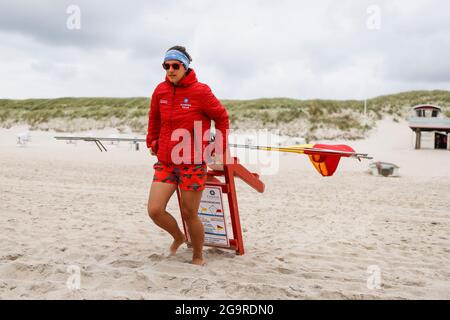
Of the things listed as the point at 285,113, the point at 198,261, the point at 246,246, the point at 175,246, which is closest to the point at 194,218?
the point at 198,261

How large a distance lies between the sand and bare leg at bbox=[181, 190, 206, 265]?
0.17m

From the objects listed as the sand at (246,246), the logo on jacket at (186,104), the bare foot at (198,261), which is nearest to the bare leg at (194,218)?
the bare foot at (198,261)

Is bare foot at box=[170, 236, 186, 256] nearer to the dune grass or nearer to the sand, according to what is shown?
the sand

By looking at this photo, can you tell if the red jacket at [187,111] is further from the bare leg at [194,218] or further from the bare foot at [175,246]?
the bare foot at [175,246]

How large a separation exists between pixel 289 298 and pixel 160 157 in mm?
1514

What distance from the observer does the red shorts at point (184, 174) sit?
3.82m

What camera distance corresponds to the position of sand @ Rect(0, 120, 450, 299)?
3.54 m

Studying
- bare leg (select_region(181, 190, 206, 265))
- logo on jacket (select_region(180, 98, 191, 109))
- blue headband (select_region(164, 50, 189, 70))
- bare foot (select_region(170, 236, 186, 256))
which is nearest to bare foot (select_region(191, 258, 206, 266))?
bare leg (select_region(181, 190, 206, 265))

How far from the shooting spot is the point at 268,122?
101ft

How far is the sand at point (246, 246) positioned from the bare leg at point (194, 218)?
0.57 ft

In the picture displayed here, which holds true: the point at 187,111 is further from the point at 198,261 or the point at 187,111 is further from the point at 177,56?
the point at 198,261

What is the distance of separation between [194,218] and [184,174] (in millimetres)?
439
